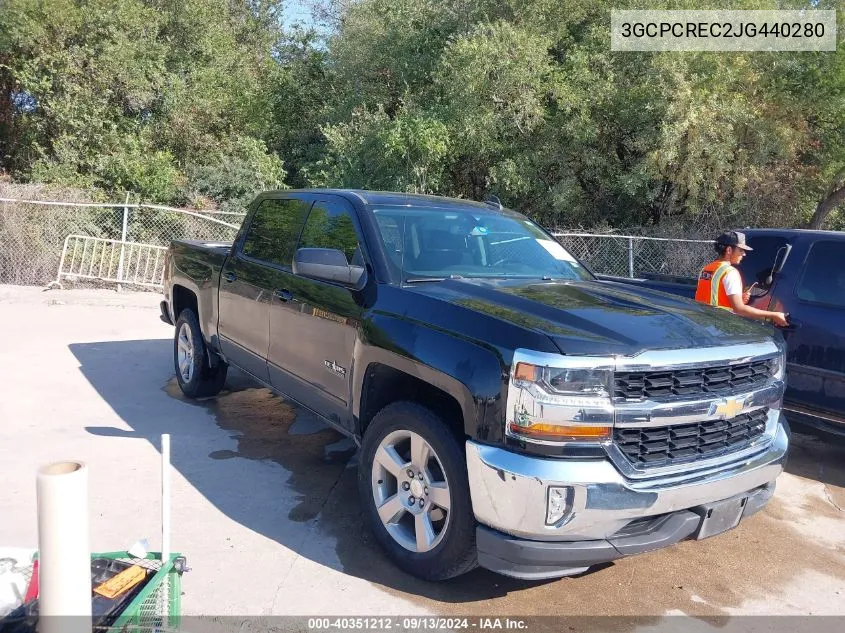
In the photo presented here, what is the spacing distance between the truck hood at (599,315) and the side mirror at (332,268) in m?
0.40

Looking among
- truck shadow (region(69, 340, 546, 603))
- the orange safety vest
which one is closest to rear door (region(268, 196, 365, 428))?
truck shadow (region(69, 340, 546, 603))

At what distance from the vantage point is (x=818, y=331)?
5453 mm

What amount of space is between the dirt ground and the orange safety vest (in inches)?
56.6

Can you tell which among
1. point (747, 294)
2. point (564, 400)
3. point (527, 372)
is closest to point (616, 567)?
point (564, 400)

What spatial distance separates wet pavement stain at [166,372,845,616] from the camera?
3.47 m

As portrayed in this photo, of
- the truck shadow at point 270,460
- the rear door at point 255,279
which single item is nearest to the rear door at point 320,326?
the rear door at point 255,279

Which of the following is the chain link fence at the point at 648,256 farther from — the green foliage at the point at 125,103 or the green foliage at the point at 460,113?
the green foliage at the point at 125,103

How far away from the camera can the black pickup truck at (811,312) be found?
5.36m

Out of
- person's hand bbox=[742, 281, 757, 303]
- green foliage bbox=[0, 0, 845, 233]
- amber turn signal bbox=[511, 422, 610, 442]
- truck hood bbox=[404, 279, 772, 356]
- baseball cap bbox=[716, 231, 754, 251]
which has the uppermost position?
green foliage bbox=[0, 0, 845, 233]

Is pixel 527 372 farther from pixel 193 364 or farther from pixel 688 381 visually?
pixel 193 364

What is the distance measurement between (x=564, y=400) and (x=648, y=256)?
1137 centimetres

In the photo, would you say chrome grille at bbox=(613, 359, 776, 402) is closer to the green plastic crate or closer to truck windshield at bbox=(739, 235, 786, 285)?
the green plastic crate

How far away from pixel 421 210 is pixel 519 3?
1539 centimetres

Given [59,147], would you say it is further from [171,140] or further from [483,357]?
[483,357]
